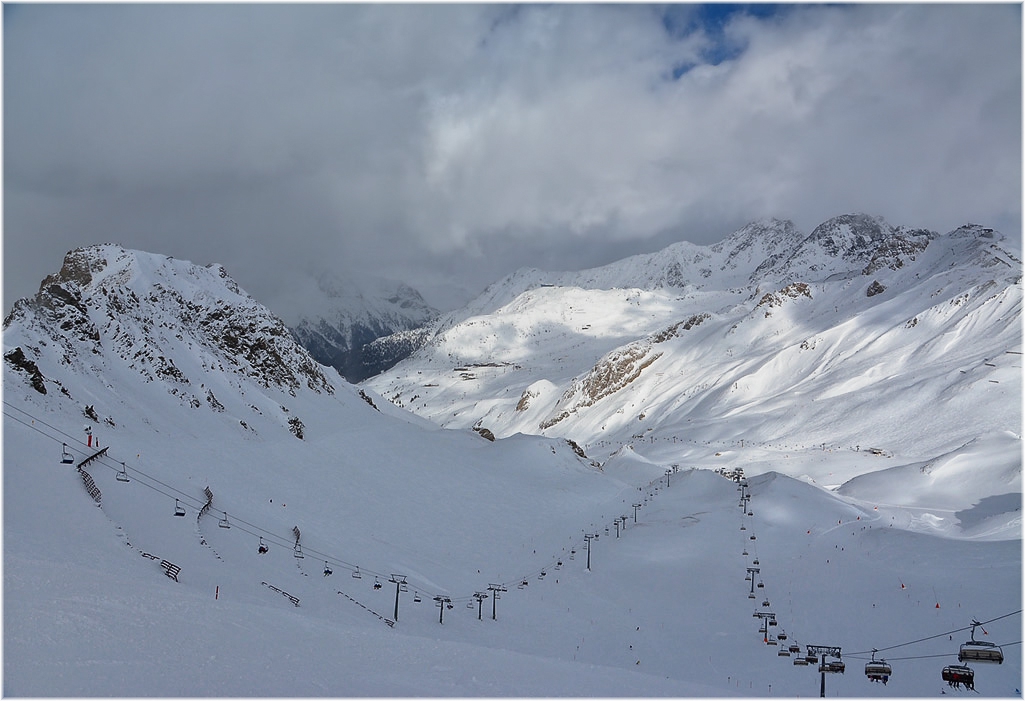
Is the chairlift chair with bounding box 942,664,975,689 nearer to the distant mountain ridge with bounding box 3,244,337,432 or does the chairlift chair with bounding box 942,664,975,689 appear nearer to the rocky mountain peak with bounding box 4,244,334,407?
the distant mountain ridge with bounding box 3,244,337,432

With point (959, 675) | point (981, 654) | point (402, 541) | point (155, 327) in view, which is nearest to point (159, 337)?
point (155, 327)

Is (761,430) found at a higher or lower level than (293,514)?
higher

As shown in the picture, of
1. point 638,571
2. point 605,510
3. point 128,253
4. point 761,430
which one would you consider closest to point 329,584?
point 638,571

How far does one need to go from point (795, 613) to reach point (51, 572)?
1311 inches

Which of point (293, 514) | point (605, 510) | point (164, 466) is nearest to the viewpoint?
point (164, 466)

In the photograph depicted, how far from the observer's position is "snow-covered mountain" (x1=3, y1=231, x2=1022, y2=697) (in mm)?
19500

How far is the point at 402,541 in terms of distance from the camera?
52250 mm

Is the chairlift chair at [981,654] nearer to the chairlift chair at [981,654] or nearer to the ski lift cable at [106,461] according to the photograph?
the chairlift chair at [981,654]

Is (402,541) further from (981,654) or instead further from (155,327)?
(155,327)

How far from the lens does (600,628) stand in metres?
39.2

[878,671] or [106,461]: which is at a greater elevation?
[106,461]

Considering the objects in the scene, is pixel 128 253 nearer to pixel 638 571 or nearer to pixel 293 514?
pixel 293 514

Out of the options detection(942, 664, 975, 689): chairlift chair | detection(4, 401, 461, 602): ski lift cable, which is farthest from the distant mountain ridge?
detection(942, 664, 975, 689): chairlift chair

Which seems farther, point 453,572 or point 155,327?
point 155,327
